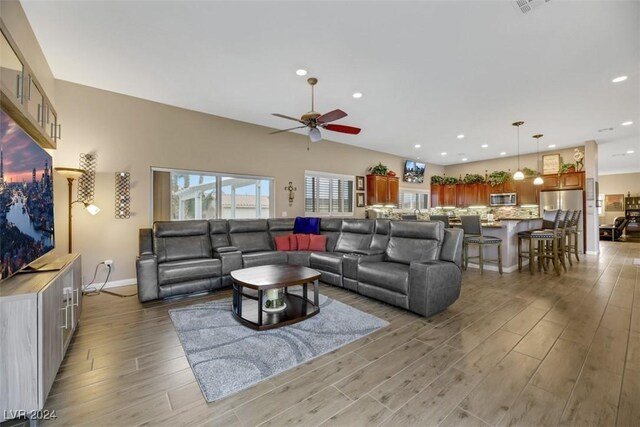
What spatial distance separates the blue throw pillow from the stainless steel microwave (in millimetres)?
6702

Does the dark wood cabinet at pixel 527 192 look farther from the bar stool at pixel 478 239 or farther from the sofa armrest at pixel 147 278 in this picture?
the sofa armrest at pixel 147 278

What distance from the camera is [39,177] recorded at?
7.18 ft

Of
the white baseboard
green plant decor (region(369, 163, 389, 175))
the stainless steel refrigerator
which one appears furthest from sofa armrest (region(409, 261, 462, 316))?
the stainless steel refrigerator

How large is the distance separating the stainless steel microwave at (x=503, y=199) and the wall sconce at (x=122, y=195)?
390 inches

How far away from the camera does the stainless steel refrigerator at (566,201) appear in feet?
22.8

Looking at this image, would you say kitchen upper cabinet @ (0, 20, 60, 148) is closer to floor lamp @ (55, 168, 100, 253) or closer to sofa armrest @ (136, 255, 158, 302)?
floor lamp @ (55, 168, 100, 253)

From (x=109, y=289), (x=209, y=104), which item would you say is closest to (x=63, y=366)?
(x=109, y=289)

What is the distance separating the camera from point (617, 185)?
11961 mm

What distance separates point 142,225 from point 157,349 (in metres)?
2.83

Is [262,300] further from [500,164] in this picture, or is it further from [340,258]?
[500,164]

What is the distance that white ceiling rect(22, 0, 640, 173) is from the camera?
2477mm

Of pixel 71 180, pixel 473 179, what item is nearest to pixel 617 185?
pixel 473 179

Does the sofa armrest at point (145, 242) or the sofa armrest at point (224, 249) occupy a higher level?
the sofa armrest at point (145, 242)

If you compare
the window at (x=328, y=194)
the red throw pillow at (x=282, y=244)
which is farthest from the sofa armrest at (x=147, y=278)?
the window at (x=328, y=194)
